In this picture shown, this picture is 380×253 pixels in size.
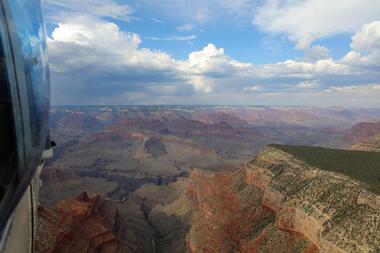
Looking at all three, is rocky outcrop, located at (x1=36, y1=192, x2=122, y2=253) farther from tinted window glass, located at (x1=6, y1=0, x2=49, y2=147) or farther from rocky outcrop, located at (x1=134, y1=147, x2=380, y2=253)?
tinted window glass, located at (x1=6, y1=0, x2=49, y2=147)

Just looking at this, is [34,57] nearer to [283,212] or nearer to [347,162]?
[283,212]

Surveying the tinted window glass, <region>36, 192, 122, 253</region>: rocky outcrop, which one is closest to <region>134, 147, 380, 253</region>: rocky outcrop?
<region>36, 192, 122, 253</region>: rocky outcrop

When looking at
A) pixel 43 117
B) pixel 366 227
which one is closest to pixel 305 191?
pixel 366 227

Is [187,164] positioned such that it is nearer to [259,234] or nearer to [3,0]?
[259,234]

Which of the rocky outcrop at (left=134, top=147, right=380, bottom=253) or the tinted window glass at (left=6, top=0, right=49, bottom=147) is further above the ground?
the tinted window glass at (left=6, top=0, right=49, bottom=147)

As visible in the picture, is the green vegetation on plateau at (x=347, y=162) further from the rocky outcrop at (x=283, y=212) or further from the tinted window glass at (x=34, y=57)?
the tinted window glass at (x=34, y=57)

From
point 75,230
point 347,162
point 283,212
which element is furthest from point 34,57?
point 347,162

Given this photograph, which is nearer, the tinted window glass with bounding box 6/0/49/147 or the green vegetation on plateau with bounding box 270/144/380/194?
the tinted window glass with bounding box 6/0/49/147
